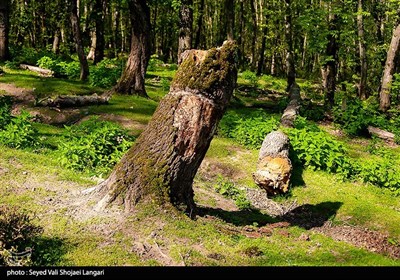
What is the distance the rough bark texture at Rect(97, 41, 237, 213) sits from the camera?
6.75 m

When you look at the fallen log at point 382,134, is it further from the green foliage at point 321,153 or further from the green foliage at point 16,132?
the green foliage at point 16,132

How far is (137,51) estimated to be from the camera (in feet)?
61.5

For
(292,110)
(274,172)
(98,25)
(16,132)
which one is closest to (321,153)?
(274,172)

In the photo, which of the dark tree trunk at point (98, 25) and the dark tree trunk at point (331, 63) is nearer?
the dark tree trunk at point (331, 63)

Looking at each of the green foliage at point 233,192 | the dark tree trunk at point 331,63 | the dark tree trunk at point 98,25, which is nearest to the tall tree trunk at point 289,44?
the dark tree trunk at point 331,63

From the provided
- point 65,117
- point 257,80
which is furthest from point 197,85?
point 257,80

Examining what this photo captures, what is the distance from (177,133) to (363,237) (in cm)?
522

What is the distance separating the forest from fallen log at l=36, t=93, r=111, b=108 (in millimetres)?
83

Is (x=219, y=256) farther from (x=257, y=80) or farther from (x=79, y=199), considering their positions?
(x=257, y=80)

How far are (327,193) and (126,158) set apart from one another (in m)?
6.72

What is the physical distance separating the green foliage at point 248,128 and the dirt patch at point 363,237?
5.10m

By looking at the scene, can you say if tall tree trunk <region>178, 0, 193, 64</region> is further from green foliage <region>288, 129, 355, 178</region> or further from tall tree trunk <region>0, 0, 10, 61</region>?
tall tree trunk <region>0, 0, 10, 61</region>

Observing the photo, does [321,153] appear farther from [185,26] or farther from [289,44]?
[289,44]

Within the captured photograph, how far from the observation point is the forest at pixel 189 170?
6.14 m
